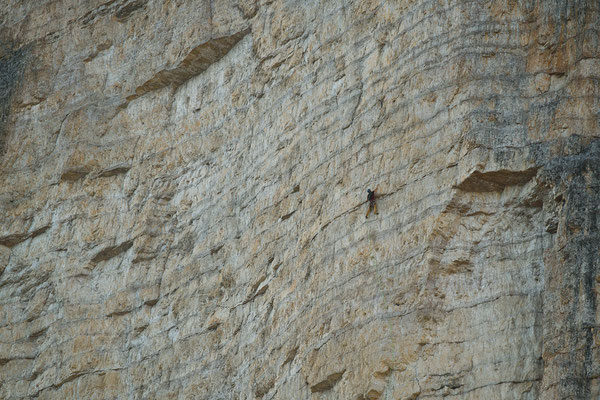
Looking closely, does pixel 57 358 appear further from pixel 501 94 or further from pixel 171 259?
pixel 501 94

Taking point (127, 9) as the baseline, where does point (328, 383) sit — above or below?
below

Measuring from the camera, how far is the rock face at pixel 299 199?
1316cm

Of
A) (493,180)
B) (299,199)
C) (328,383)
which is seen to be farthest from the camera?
(299,199)

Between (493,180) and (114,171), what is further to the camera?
(114,171)

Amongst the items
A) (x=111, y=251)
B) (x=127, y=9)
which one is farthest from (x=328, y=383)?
(x=127, y=9)

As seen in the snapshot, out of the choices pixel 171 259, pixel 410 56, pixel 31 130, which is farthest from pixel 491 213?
pixel 31 130

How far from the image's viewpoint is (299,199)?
1645cm

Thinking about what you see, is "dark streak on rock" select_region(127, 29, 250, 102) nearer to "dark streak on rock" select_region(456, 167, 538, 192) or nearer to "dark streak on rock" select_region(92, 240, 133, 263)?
"dark streak on rock" select_region(92, 240, 133, 263)

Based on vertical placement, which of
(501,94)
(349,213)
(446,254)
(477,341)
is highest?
(501,94)

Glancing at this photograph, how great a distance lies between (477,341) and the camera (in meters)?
12.9

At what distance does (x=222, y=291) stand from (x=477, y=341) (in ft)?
18.0

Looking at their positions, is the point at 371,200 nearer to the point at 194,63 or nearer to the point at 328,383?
the point at 328,383

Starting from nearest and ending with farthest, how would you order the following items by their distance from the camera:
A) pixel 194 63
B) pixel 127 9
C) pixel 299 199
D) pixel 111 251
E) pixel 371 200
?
1. pixel 371 200
2. pixel 299 199
3. pixel 111 251
4. pixel 194 63
5. pixel 127 9

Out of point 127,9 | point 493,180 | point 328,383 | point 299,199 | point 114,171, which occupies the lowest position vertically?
point 328,383
